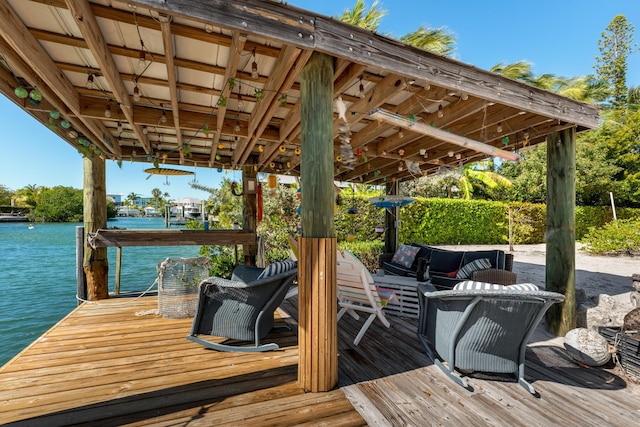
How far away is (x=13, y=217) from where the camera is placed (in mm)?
54750

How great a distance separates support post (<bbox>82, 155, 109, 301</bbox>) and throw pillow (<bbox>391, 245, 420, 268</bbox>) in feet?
19.1

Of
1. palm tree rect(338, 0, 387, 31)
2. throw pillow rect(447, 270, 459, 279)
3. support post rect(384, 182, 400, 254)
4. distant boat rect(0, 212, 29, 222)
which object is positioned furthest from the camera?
distant boat rect(0, 212, 29, 222)

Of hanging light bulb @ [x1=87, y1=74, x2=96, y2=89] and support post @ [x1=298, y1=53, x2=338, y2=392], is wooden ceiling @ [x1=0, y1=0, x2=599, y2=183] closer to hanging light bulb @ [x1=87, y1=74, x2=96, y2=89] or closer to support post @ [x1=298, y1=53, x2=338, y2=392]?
hanging light bulb @ [x1=87, y1=74, x2=96, y2=89]

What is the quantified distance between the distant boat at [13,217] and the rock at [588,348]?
76.3 meters

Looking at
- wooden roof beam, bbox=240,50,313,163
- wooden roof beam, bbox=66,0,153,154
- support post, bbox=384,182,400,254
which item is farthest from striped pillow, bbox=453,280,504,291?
support post, bbox=384,182,400,254

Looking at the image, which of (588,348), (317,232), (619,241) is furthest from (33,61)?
(619,241)

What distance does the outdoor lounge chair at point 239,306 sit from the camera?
3.12m

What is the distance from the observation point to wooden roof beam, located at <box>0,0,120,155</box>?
214 centimetres

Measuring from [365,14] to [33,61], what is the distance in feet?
49.3

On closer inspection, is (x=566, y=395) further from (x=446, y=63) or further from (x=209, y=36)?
(x=209, y=36)

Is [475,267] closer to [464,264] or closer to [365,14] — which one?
[464,264]

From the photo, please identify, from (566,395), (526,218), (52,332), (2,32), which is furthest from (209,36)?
(526,218)

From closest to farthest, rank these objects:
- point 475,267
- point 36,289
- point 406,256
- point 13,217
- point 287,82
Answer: point 287,82
point 475,267
point 406,256
point 36,289
point 13,217

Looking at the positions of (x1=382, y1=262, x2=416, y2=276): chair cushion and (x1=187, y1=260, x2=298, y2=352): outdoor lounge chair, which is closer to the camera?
(x1=187, y1=260, x2=298, y2=352): outdoor lounge chair
